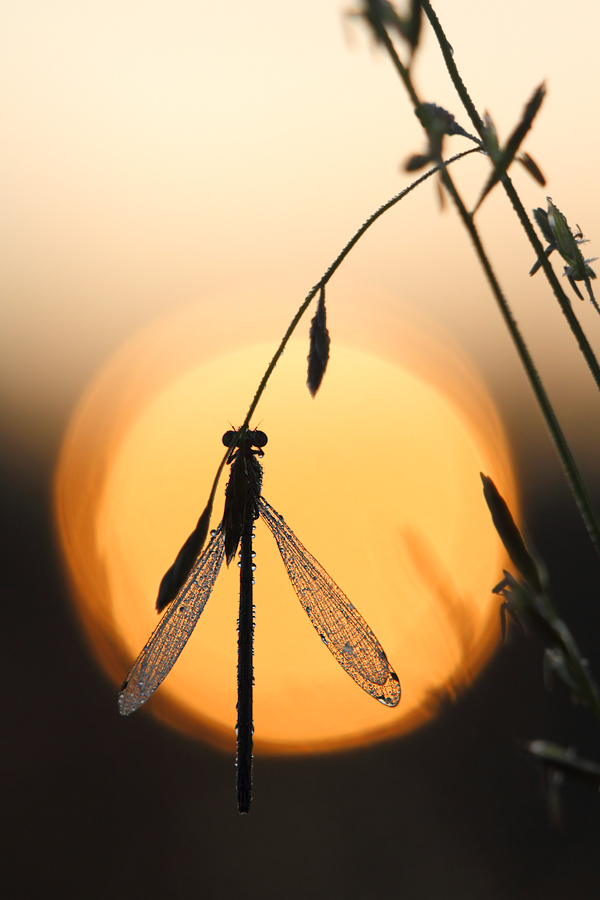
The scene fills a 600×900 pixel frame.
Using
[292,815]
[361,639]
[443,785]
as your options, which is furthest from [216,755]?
[361,639]

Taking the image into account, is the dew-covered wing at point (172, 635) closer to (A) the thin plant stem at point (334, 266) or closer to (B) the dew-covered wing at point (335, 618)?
(B) the dew-covered wing at point (335, 618)

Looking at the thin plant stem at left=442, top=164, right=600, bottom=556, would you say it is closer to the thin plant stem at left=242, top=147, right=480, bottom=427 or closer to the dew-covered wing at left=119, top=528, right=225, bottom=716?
the thin plant stem at left=242, top=147, right=480, bottom=427

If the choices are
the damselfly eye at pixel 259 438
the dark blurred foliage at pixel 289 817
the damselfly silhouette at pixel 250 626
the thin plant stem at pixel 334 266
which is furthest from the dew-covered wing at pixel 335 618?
the dark blurred foliage at pixel 289 817

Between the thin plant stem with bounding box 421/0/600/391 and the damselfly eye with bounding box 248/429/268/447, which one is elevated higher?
the damselfly eye with bounding box 248/429/268/447

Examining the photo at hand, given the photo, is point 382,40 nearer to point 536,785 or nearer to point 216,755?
point 536,785

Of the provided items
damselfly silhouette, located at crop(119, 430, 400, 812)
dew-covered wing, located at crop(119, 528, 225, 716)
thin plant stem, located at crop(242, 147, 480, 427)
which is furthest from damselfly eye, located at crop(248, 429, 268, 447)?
thin plant stem, located at crop(242, 147, 480, 427)

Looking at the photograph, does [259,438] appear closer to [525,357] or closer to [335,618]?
[335,618]
